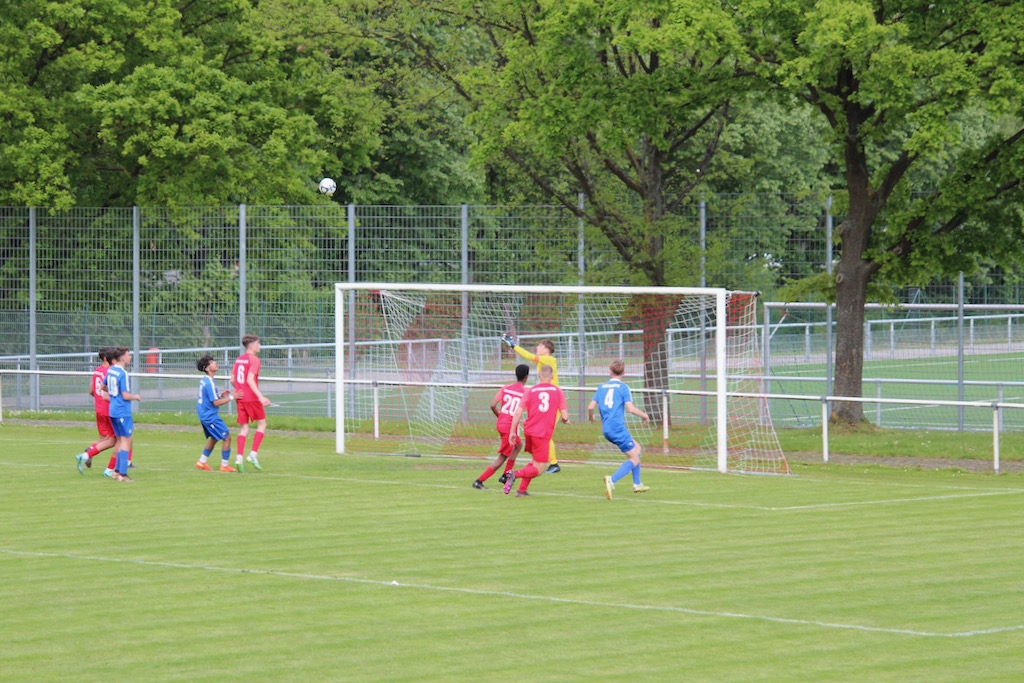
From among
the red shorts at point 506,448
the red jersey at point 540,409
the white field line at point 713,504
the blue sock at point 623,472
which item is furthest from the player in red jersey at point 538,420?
the blue sock at point 623,472

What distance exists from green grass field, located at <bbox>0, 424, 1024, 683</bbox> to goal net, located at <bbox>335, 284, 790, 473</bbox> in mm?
2587

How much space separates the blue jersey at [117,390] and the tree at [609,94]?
8.16 metres

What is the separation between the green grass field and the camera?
941cm

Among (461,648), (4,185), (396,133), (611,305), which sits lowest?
(461,648)

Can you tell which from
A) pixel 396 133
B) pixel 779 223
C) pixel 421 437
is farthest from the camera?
pixel 396 133

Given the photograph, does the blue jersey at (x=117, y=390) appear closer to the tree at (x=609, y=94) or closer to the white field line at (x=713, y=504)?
the white field line at (x=713, y=504)

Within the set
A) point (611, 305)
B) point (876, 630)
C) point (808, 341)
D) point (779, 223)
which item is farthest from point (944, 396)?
point (876, 630)

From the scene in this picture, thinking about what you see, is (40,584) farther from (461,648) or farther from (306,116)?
(306,116)

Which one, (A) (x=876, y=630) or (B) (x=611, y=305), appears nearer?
(A) (x=876, y=630)

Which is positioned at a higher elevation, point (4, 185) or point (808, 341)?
point (4, 185)

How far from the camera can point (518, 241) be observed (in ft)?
89.7

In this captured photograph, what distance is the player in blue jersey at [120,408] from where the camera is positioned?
18797 mm

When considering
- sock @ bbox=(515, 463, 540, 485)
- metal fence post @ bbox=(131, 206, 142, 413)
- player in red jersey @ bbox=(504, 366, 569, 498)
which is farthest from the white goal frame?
metal fence post @ bbox=(131, 206, 142, 413)

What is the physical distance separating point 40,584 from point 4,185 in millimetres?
22606
